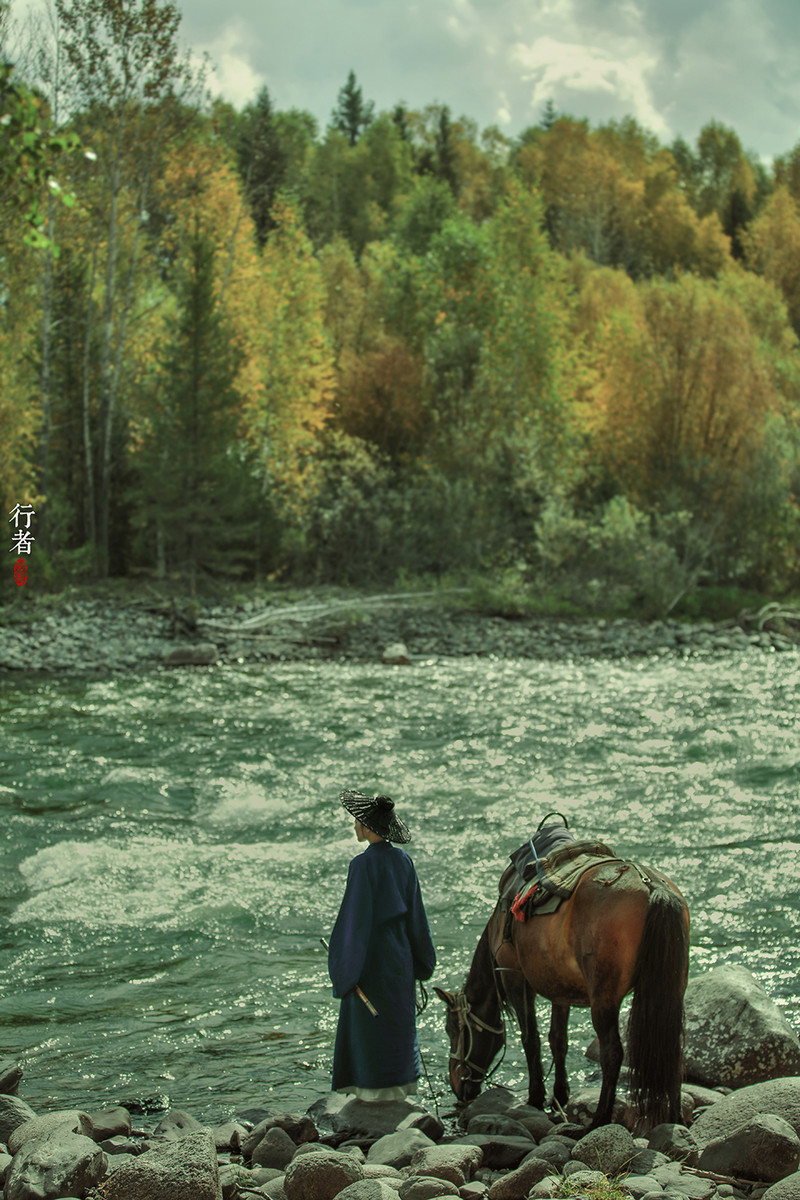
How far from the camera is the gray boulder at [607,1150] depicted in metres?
3.85

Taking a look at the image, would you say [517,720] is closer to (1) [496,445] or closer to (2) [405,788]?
(2) [405,788]

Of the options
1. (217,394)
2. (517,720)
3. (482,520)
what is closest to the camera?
(517,720)

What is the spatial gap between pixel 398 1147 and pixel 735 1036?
1.85 m

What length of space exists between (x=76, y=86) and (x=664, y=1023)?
88.0 ft

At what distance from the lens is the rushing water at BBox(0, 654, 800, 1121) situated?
5.69 meters

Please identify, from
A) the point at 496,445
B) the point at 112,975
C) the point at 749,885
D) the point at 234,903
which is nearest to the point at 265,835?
the point at 234,903

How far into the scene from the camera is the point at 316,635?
2061cm

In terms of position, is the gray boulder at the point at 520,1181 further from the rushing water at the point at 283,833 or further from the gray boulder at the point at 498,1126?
the rushing water at the point at 283,833

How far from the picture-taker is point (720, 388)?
2830 cm

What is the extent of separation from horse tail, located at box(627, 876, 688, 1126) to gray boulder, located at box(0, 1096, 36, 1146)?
99.7 inches

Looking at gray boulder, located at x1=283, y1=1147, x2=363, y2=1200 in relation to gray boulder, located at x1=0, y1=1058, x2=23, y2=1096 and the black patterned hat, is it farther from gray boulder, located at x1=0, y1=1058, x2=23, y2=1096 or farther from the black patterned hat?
gray boulder, located at x1=0, y1=1058, x2=23, y2=1096

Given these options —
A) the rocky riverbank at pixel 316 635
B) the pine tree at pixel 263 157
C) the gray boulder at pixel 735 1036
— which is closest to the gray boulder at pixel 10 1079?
the gray boulder at pixel 735 1036

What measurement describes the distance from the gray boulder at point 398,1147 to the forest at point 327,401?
57.1ft

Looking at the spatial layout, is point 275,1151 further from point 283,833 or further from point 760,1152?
point 283,833
